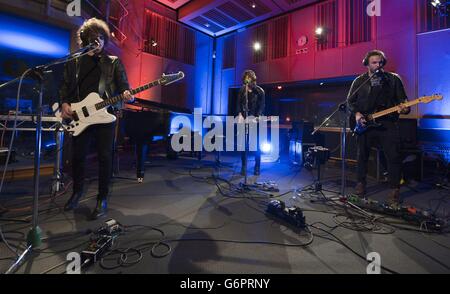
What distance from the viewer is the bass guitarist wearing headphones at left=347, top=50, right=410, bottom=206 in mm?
2672

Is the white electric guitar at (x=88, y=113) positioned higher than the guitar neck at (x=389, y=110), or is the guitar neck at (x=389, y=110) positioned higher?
the guitar neck at (x=389, y=110)

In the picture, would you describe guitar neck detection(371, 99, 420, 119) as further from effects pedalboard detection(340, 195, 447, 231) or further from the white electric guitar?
the white electric guitar

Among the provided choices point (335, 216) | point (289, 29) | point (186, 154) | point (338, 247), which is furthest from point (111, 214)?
point (289, 29)

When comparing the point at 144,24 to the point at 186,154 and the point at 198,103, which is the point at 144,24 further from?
the point at 186,154

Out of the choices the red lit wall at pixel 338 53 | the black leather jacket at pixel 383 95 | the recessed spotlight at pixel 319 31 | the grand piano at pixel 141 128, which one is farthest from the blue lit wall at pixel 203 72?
the black leather jacket at pixel 383 95

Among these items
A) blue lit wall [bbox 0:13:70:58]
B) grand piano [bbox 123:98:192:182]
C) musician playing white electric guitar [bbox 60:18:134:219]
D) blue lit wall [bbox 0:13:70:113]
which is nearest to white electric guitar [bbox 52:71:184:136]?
musician playing white electric guitar [bbox 60:18:134:219]

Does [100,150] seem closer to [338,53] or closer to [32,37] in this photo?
[32,37]

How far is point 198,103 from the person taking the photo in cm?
790

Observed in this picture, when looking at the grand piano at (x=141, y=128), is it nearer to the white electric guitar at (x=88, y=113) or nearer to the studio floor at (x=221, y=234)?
the studio floor at (x=221, y=234)

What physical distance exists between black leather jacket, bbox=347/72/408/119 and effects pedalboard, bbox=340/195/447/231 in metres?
1.07

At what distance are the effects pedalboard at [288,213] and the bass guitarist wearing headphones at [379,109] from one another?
54.6 inches

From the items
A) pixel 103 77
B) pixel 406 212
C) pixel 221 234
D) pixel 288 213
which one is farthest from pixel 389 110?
pixel 103 77

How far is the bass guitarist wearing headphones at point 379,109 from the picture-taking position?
2.67 metres
